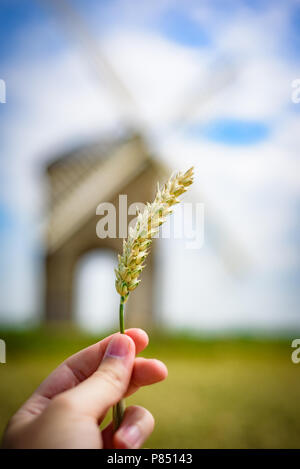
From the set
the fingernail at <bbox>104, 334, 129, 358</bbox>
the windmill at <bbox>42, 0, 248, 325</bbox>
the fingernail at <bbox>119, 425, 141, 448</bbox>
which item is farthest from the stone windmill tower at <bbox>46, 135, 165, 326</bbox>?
the fingernail at <bbox>104, 334, 129, 358</bbox>

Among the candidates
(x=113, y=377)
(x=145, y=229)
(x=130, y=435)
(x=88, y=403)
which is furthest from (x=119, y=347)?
(x=145, y=229)

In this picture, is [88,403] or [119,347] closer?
[88,403]

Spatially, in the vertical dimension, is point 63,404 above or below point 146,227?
below

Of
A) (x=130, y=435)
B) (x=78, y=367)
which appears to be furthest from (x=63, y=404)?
(x=78, y=367)

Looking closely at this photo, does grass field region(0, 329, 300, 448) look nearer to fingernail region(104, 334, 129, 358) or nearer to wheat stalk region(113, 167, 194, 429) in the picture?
fingernail region(104, 334, 129, 358)

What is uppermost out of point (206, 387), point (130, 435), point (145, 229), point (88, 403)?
point (145, 229)

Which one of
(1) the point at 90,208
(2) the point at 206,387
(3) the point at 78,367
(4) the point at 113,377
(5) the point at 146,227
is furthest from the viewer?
(1) the point at 90,208

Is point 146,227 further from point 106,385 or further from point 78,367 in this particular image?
point 78,367

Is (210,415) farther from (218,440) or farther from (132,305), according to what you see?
(132,305)

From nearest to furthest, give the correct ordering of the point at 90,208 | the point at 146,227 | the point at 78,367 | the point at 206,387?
the point at 146,227, the point at 78,367, the point at 206,387, the point at 90,208
